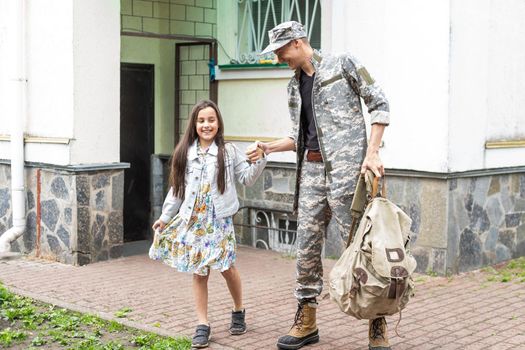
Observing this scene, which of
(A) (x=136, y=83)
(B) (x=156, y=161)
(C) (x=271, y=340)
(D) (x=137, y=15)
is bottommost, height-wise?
(C) (x=271, y=340)

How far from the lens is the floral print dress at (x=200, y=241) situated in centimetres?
597

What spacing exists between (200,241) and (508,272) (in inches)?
154

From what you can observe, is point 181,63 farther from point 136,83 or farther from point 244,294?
point 244,294

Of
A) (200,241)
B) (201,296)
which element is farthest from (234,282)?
(200,241)

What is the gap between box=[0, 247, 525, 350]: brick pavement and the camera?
6.14 m

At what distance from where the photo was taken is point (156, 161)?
11.1 meters

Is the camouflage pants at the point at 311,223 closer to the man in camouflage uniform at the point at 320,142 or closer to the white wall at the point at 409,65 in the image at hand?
the man in camouflage uniform at the point at 320,142

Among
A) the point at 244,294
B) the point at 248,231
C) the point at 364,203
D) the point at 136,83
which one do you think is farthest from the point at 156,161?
the point at 364,203

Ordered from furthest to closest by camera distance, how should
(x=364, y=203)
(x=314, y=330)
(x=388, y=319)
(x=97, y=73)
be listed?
(x=97, y=73), (x=388, y=319), (x=314, y=330), (x=364, y=203)

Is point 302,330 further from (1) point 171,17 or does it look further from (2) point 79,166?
(1) point 171,17

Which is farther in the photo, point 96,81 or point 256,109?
point 256,109

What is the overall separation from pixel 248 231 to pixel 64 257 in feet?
7.59

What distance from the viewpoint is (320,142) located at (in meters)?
5.68

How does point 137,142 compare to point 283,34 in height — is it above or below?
below
